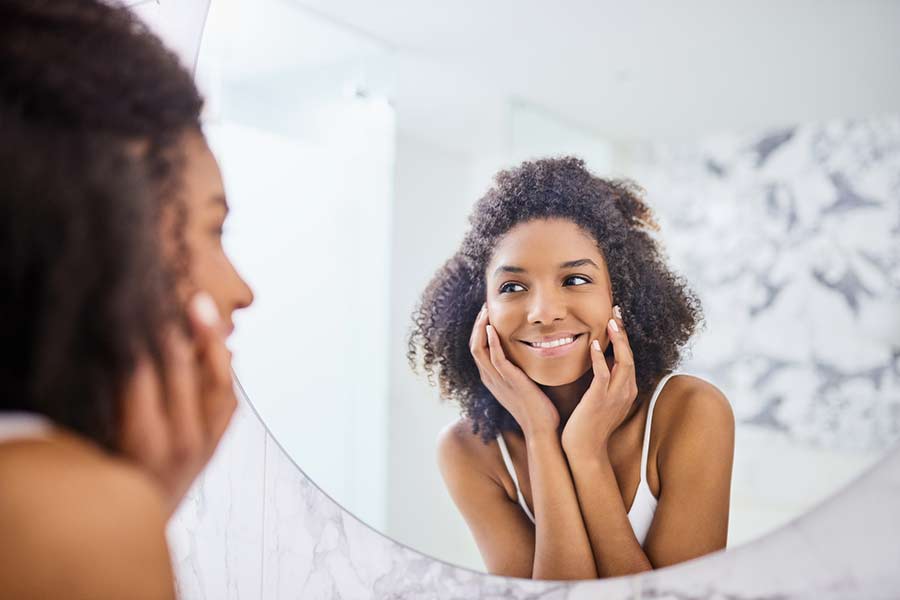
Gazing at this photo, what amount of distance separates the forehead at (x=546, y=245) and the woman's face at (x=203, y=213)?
279 millimetres

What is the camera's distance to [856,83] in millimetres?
605

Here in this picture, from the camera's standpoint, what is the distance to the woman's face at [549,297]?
0.70 m

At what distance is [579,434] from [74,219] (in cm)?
48

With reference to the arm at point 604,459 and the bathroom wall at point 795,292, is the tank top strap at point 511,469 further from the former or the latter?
the bathroom wall at point 795,292

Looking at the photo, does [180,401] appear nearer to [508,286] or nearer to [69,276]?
[69,276]

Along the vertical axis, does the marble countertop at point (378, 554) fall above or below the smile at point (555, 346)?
below

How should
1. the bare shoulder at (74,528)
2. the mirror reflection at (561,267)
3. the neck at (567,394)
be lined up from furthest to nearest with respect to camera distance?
the neck at (567,394), the mirror reflection at (561,267), the bare shoulder at (74,528)

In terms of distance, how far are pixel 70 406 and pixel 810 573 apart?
62 cm

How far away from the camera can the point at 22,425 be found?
0.45 meters

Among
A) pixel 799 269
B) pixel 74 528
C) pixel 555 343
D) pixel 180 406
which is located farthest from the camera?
pixel 555 343

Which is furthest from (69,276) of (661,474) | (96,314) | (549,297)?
(661,474)

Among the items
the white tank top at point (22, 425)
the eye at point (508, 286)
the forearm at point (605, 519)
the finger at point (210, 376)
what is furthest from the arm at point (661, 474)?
the white tank top at point (22, 425)

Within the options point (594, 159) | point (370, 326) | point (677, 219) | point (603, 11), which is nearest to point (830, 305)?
point (677, 219)

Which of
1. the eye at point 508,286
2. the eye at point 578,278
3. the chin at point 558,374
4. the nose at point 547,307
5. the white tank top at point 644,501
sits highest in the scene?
the eye at point 578,278
